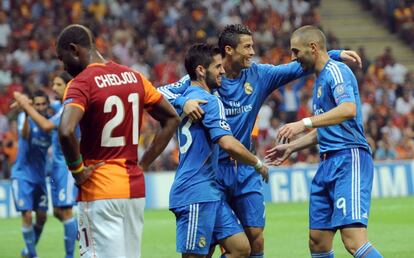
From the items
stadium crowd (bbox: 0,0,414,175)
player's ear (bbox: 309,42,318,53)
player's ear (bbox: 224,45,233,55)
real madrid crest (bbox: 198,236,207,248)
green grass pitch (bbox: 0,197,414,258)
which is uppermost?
stadium crowd (bbox: 0,0,414,175)

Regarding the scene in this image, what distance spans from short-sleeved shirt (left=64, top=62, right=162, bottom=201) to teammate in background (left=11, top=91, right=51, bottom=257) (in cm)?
601

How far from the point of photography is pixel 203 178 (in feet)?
26.7

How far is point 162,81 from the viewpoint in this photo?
25531mm

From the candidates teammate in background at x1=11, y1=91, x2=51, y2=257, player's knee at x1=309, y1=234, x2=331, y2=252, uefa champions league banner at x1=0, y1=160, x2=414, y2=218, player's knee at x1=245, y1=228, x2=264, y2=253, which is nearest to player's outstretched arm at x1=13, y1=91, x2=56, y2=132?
teammate in background at x1=11, y1=91, x2=51, y2=257

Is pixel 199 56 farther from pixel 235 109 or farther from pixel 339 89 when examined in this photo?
pixel 339 89

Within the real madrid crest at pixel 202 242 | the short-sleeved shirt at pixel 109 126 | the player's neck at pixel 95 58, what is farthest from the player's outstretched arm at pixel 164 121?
the real madrid crest at pixel 202 242

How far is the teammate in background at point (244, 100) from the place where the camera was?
29.1 feet

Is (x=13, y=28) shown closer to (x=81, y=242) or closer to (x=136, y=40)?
(x=136, y=40)

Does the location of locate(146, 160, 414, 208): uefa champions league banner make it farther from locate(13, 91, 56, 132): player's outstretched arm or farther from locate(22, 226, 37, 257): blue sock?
locate(13, 91, 56, 132): player's outstretched arm

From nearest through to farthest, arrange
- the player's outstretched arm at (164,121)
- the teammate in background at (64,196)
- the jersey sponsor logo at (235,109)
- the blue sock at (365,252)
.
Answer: the player's outstretched arm at (164,121), the blue sock at (365,252), the jersey sponsor logo at (235,109), the teammate in background at (64,196)

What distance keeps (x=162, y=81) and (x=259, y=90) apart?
16399 mm

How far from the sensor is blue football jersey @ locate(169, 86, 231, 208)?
8109 millimetres

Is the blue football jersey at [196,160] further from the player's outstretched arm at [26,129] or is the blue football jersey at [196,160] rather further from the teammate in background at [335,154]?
the player's outstretched arm at [26,129]

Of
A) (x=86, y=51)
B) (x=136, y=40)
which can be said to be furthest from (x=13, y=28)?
(x=86, y=51)
